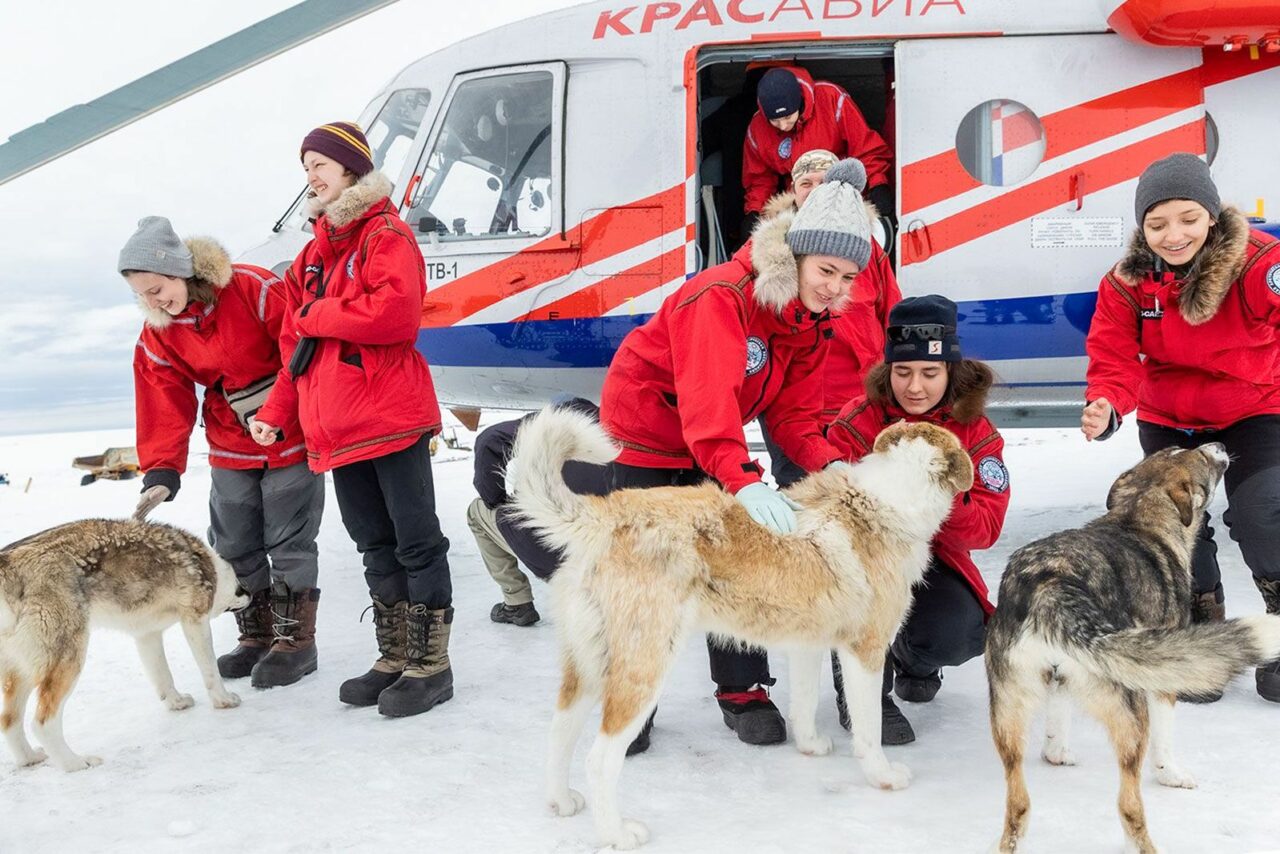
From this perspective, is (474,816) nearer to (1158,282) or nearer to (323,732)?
Result: (323,732)

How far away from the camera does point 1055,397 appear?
18.3 ft

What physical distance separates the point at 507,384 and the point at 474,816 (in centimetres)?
359

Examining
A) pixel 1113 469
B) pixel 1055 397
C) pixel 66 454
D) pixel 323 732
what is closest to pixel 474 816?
pixel 323 732

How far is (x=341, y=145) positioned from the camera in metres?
3.59

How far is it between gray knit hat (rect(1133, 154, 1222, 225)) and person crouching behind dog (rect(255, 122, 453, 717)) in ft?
9.07

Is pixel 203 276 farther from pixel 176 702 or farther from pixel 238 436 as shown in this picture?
pixel 176 702

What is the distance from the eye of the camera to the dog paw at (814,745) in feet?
10.0

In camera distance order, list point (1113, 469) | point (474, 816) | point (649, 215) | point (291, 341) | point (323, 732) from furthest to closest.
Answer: point (1113, 469) < point (649, 215) < point (291, 341) < point (323, 732) < point (474, 816)

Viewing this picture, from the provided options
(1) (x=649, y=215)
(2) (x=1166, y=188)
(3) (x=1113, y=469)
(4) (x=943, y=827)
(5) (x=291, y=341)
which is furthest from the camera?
(3) (x=1113, y=469)

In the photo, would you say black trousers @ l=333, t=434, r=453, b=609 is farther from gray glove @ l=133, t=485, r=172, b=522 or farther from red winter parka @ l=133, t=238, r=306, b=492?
gray glove @ l=133, t=485, r=172, b=522

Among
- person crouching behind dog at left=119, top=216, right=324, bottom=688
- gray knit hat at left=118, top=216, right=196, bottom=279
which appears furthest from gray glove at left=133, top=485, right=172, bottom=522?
gray knit hat at left=118, top=216, right=196, bottom=279

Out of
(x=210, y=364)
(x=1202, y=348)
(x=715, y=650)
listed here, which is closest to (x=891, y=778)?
(x=715, y=650)

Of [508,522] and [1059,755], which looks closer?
[1059,755]

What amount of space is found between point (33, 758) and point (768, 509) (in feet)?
8.97
